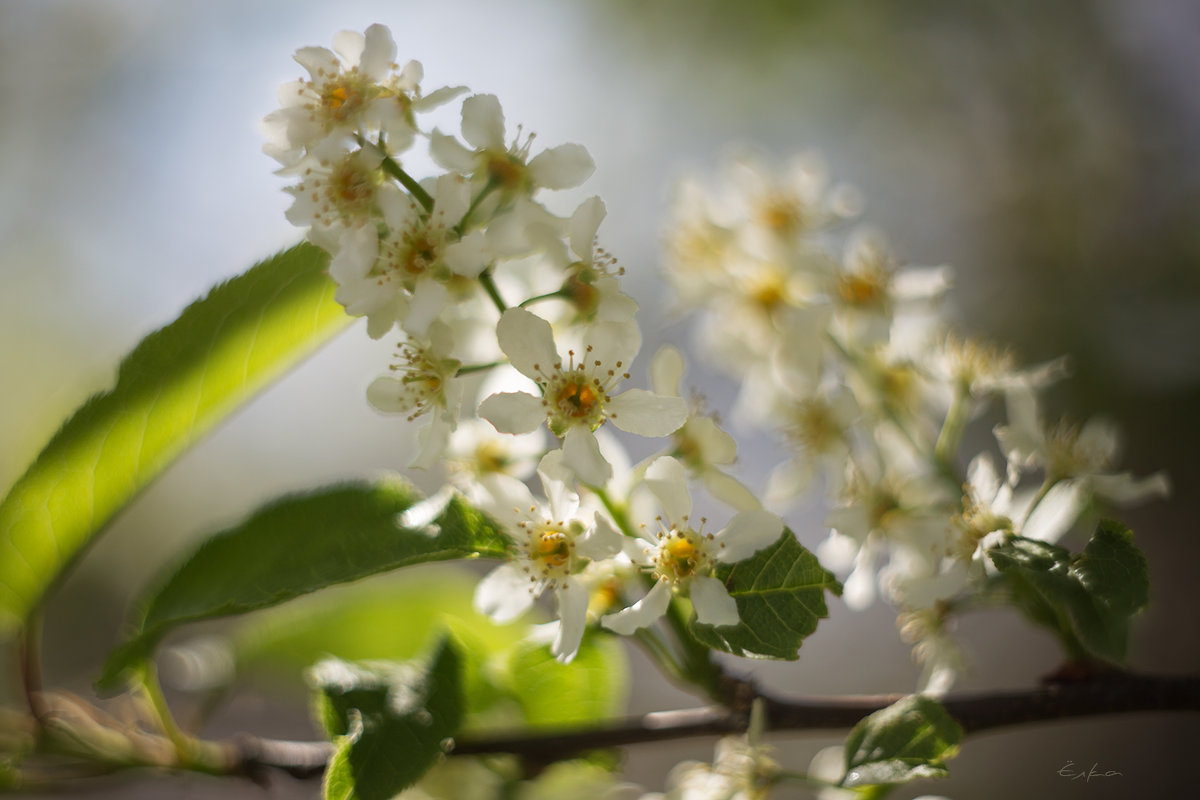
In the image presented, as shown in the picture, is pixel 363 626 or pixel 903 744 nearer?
pixel 903 744

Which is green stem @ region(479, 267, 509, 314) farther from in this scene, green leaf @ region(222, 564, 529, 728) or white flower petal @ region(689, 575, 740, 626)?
green leaf @ region(222, 564, 529, 728)

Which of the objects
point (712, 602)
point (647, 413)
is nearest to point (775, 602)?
point (712, 602)

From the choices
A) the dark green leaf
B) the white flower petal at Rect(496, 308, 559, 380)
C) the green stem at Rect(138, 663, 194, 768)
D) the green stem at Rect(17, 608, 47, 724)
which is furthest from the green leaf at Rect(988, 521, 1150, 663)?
the green stem at Rect(17, 608, 47, 724)

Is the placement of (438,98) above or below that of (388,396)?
above

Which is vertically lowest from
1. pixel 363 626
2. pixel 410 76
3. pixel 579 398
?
pixel 363 626

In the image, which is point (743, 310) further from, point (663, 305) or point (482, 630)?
point (482, 630)

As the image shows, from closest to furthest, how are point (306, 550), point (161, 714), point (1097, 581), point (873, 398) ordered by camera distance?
1. point (1097, 581)
2. point (306, 550)
3. point (161, 714)
4. point (873, 398)

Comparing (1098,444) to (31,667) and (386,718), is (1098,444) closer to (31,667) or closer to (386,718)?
(386,718)
